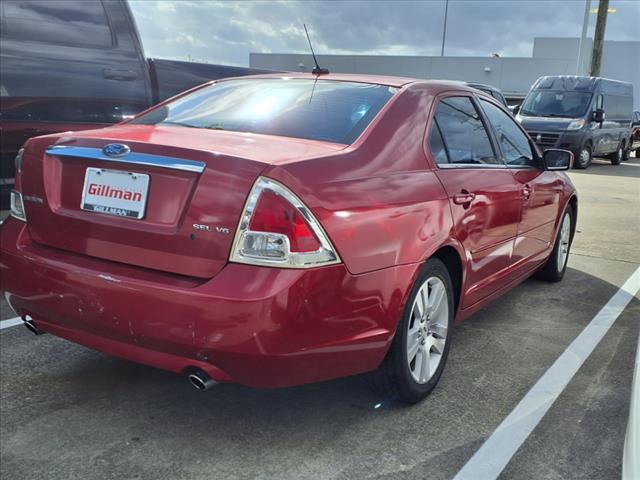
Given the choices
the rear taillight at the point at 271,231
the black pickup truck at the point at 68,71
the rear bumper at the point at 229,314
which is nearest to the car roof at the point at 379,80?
the rear bumper at the point at 229,314

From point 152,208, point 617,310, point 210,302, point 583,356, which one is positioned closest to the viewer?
point 210,302

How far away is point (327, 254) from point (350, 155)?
1.67 ft

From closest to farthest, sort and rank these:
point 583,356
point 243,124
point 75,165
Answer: point 75,165 < point 243,124 < point 583,356

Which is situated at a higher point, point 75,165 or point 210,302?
point 75,165

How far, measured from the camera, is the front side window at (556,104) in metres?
17.2

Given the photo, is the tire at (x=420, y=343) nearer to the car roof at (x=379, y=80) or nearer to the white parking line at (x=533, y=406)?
the white parking line at (x=533, y=406)

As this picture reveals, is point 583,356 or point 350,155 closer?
point 350,155

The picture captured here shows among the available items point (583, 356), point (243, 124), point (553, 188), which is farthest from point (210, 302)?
point (553, 188)

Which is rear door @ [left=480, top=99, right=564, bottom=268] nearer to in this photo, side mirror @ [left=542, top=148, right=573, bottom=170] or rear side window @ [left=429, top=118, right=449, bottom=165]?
side mirror @ [left=542, top=148, right=573, bottom=170]

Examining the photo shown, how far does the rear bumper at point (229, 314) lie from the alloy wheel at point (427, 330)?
0.27 m

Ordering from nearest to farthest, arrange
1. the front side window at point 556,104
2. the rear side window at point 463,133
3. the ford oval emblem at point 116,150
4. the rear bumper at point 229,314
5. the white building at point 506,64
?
the rear bumper at point 229,314, the ford oval emblem at point 116,150, the rear side window at point 463,133, the front side window at point 556,104, the white building at point 506,64

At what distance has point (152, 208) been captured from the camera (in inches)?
98.8

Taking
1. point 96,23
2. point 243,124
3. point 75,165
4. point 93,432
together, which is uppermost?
point 96,23

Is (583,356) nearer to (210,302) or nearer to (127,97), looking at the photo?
(210,302)
